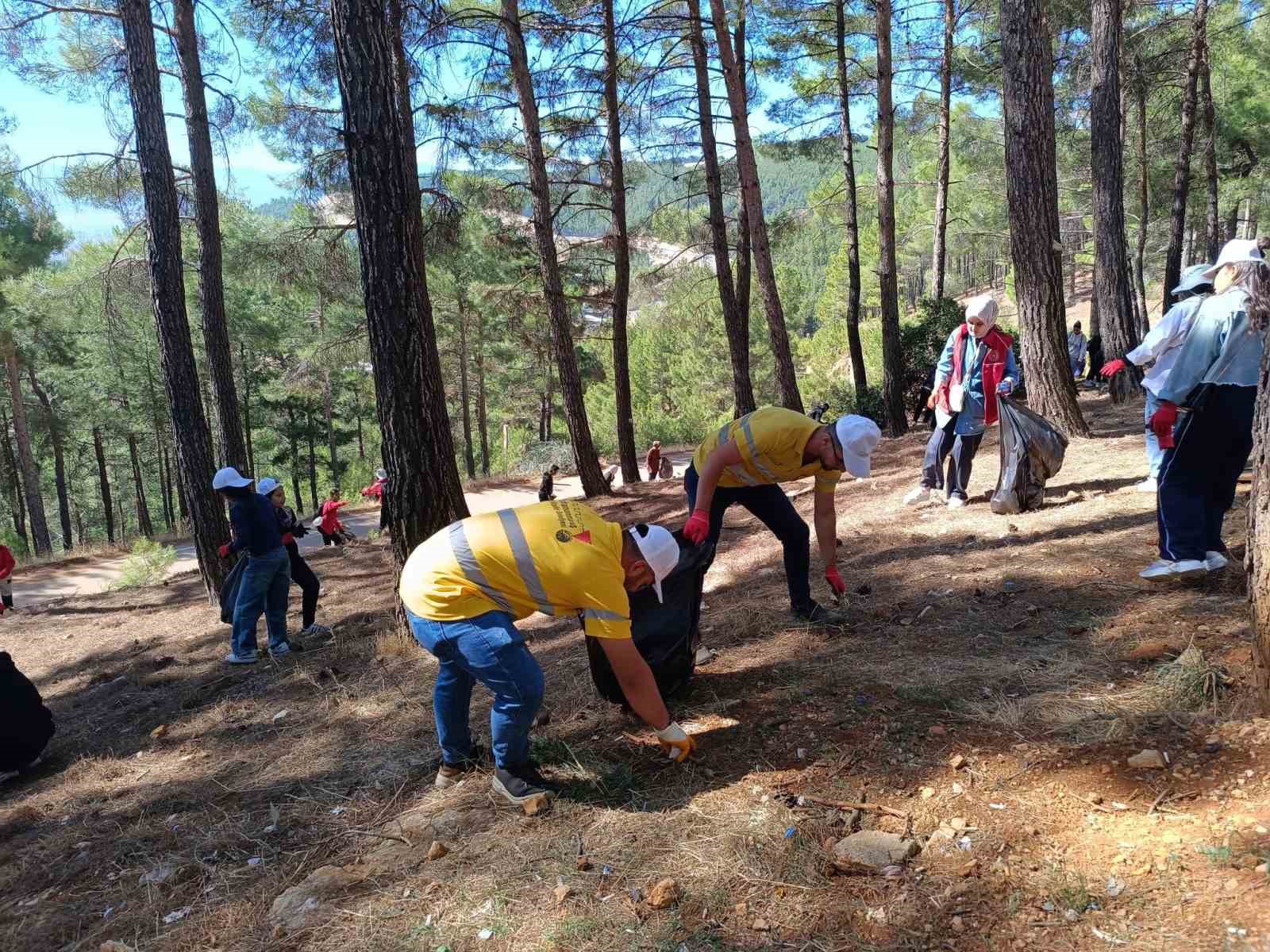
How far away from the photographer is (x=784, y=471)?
4.11m

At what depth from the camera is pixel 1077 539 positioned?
5.00 metres

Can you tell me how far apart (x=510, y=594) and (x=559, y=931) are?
1102mm

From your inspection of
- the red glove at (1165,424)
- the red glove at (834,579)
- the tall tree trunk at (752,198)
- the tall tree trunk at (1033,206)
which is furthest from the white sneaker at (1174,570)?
the tall tree trunk at (752,198)

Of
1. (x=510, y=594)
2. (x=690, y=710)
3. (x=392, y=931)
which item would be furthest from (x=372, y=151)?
(x=392, y=931)

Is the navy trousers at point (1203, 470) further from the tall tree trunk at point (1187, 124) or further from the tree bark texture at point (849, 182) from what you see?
the tall tree trunk at point (1187, 124)

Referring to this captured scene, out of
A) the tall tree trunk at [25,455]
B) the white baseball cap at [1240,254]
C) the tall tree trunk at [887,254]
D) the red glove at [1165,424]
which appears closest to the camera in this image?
the white baseball cap at [1240,254]

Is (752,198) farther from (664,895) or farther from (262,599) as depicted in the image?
(664,895)

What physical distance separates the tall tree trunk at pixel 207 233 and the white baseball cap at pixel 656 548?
7.96 metres

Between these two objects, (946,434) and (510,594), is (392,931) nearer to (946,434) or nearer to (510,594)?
(510,594)

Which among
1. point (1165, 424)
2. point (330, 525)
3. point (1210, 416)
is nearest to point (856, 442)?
point (1165, 424)

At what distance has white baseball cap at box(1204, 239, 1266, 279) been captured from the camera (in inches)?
138

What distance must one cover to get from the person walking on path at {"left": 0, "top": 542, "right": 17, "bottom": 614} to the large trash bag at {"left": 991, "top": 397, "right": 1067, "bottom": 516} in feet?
36.4

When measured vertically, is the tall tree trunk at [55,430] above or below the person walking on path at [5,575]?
above

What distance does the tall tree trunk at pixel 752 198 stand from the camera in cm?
1077
